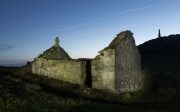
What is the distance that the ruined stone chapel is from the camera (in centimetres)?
1655

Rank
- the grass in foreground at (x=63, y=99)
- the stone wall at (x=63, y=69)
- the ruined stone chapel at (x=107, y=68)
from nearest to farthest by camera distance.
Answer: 1. the grass in foreground at (x=63, y=99)
2. the ruined stone chapel at (x=107, y=68)
3. the stone wall at (x=63, y=69)

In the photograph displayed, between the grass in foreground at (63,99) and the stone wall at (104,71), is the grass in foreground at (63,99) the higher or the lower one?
the lower one

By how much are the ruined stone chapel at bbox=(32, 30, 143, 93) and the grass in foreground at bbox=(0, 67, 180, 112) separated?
755mm

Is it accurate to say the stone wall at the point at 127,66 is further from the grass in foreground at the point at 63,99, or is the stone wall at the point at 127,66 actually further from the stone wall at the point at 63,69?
the stone wall at the point at 63,69

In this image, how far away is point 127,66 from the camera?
58.3 ft

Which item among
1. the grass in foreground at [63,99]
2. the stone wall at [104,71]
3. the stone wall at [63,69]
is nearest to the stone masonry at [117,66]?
the stone wall at [104,71]

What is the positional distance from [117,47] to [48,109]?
8.80m

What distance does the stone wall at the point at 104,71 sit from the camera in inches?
647

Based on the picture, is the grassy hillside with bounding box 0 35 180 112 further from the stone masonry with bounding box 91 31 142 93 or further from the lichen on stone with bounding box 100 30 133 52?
the lichen on stone with bounding box 100 30 133 52

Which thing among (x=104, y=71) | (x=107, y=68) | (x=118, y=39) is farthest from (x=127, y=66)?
(x=118, y=39)

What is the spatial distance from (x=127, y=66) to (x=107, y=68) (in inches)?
85.5

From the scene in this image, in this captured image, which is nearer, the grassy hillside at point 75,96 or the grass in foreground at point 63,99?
the grass in foreground at point 63,99

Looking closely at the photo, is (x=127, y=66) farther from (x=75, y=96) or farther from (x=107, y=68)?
(x=75, y=96)

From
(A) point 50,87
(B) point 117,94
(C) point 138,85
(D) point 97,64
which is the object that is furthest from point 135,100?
(A) point 50,87
